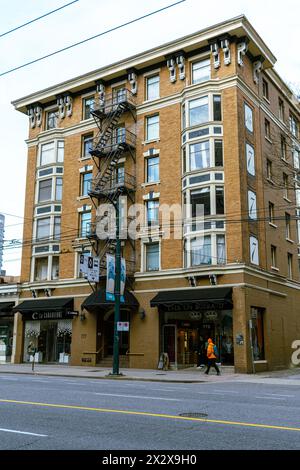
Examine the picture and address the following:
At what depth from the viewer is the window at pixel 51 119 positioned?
129 ft

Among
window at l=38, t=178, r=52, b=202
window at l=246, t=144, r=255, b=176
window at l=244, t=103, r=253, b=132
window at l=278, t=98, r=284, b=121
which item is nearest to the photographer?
window at l=246, t=144, r=255, b=176

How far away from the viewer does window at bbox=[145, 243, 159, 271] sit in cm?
3157

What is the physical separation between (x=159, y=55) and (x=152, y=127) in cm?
474

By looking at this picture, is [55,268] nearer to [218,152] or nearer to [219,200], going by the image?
[219,200]

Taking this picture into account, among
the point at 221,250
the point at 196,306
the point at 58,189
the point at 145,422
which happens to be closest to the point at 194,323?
the point at 196,306

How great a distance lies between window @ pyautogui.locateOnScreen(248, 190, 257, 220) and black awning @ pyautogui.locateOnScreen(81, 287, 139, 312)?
28.9ft

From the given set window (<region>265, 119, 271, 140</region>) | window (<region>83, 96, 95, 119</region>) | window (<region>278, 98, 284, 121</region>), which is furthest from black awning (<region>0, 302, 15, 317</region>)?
window (<region>278, 98, 284, 121</region>)

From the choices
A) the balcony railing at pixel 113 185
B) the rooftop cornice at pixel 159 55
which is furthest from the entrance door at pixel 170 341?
the rooftop cornice at pixel 159 55

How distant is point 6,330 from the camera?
125ft

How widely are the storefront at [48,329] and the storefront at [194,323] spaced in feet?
23.0

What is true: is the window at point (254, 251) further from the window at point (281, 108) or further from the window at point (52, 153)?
the window at point (52, 153)

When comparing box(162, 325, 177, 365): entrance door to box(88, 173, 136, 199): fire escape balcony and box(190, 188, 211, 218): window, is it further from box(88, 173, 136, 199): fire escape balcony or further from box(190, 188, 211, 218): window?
box(88, 173, 136, 199): fire escape balcony
